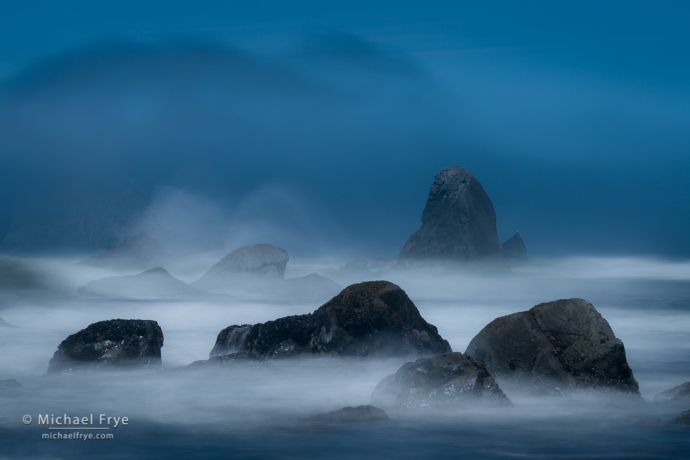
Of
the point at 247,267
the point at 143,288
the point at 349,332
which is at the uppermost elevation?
the point at 247,267

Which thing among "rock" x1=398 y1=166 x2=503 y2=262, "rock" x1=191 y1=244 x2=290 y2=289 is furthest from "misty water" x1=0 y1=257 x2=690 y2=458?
"rock" x1=398 y1=166 x2=503 y2=262

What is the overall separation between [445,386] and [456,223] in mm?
68409

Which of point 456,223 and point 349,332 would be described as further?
point 456,223

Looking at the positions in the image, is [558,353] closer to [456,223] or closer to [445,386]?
[445,386]

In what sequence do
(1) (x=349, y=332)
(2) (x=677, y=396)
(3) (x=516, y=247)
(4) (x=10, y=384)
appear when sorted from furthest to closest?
(3) (x=516, y=247)
(1) (x=349, y=332)
(4) (x=10, y=384)
(2) (x=677, y=396)

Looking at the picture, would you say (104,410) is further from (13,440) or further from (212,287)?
(212,287)

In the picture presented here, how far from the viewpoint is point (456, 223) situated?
3115 inches

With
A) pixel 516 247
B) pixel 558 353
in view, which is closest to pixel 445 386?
pixel 558 353

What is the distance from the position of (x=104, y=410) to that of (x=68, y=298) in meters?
26.0

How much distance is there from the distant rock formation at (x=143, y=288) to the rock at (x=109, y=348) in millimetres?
20585

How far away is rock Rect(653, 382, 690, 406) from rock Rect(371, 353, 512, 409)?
305cm

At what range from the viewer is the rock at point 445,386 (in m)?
11.5

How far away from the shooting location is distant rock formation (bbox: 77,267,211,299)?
36.9 metres

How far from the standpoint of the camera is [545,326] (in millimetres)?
13242
